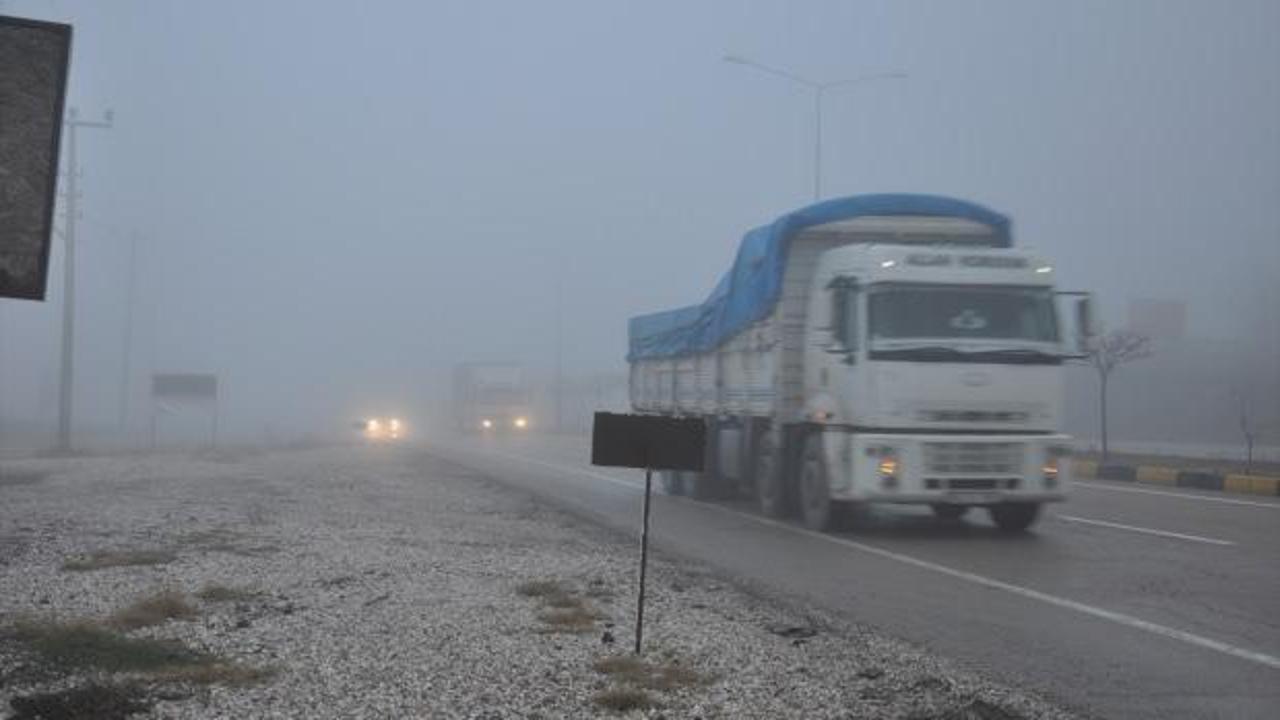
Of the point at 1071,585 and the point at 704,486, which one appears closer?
the point at 1071,585

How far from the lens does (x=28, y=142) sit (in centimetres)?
559

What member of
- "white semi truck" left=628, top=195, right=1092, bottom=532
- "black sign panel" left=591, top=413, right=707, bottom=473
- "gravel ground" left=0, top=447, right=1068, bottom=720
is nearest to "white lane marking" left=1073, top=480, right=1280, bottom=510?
"white semi truck" left=628, top=195, right=1092, bottom=532

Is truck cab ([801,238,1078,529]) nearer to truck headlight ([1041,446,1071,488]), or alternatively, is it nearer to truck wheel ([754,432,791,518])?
truck headlight ([1041,446,1071,488])

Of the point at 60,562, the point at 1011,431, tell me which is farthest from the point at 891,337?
the point at 60,562

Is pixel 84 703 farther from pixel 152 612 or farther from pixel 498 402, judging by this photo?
pixel 498 402

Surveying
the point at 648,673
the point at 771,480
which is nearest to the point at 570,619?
the point at 648,673

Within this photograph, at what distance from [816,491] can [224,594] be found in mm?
7821

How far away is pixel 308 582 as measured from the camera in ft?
33.3

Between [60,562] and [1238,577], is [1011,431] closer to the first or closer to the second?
[1238,577]

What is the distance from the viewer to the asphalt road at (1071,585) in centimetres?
736

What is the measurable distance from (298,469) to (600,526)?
1176 centimetres

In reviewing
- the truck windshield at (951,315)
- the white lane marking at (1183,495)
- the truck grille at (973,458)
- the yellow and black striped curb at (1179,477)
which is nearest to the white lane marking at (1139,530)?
the truck grille at (973,458)

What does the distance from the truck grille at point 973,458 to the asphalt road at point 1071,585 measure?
82 centimetres

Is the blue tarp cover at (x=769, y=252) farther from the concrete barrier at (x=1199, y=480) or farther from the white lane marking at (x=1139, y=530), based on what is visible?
the concrete barrier at (x=1199, y=480)
